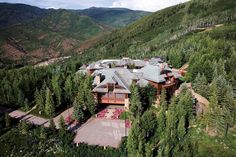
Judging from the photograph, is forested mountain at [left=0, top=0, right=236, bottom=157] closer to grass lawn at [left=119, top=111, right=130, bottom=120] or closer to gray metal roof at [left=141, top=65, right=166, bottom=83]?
grass lawn at [left=119, top=111, right=130, bottom=120]

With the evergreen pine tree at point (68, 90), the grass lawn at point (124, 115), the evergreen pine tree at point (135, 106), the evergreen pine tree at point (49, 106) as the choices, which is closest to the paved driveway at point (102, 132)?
the grass lawn at point (124, 115)

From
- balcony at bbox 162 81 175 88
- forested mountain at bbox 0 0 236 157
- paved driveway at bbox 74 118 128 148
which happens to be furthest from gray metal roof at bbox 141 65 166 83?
paved driveway at bbox 74 118 128 148

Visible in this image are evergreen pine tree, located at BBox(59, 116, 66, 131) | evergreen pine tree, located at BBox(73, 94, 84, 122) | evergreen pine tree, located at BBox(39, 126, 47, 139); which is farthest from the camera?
evergreen pine tree, located at BBox(73, 94, 84, 122)

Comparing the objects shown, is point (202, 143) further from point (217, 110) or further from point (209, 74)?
point (209, 74)

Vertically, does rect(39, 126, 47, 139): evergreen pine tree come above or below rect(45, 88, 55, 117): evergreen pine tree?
below

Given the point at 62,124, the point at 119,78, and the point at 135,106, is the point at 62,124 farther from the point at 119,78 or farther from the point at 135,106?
the point at 119,78

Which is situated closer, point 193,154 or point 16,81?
point 193,154

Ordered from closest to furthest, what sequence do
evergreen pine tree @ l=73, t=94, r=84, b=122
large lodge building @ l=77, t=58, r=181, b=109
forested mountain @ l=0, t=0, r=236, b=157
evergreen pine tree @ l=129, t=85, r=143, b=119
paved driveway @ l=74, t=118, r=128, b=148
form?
forested mountain @ l=0, t=0, r=236, b=157
paved driveway @ l=74, t=118, r=128, b=148
evergreen pine tree @ l=129, t=85, r=143, b=119
evergreen pine tree @ l=73, t=94, r=84, b=122
large lodge building @ l=77, t=58, r=181, b=109

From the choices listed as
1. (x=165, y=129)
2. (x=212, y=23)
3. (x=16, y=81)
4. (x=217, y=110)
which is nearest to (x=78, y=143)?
(x=165, y=129)
